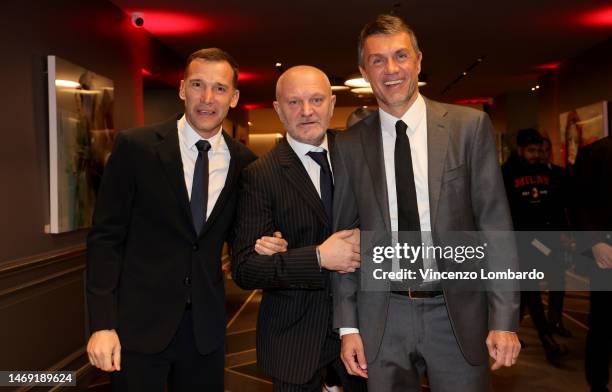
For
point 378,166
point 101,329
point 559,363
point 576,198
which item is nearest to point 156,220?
point 101,329

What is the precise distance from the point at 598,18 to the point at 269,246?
6416 millimetres

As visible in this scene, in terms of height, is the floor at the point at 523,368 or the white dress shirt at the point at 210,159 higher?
the white dress shirt at the point at 210,159

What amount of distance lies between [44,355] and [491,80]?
9867mm

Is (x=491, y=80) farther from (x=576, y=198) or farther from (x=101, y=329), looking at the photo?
(x=101, y=329)

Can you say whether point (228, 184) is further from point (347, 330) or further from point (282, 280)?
point (347, 330)

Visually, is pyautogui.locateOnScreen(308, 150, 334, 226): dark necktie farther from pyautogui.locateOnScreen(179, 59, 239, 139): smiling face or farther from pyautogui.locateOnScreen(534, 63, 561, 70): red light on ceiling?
pyautogui.locateOnScreen(534, 63, 561, 70): red light on ceiling

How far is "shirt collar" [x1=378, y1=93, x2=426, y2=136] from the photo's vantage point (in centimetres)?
183

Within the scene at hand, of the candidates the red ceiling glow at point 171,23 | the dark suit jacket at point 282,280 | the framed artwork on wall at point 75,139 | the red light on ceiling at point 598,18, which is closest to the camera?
the dark suit jacket at point 282,280

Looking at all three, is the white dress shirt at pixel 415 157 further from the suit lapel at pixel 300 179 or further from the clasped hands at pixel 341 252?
the suit lapel at pixel 300 179

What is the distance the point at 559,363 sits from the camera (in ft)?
15.3

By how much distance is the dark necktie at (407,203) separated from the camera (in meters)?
1.73

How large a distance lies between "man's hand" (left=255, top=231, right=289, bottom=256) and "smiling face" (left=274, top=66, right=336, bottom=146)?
15.2 inches

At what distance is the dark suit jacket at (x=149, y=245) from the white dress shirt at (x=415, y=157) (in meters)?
0.58

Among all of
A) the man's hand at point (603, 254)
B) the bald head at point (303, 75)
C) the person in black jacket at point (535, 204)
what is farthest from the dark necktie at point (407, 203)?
the person in black jacket at point (535, 204)
